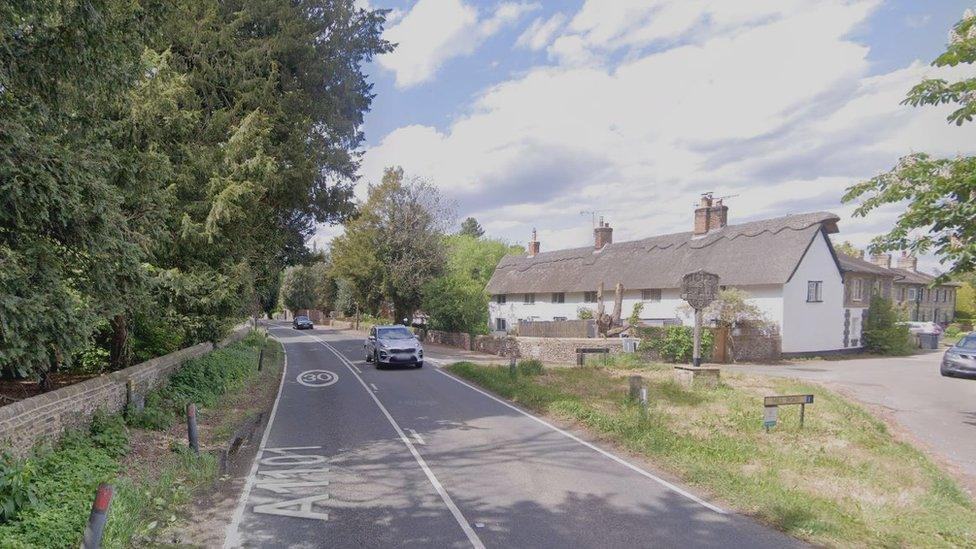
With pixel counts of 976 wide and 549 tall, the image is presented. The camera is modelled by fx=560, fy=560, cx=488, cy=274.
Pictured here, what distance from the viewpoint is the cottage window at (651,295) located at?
112ft

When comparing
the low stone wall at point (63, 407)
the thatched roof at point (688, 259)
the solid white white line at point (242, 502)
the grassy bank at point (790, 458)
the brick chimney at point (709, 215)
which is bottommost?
the solid white white line at point (242, 502)

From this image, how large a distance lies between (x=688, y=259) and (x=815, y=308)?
7.13 meters

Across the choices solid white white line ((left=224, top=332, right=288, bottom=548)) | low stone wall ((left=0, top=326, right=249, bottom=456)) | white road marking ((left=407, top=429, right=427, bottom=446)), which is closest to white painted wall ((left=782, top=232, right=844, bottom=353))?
white road marking ((left=407, top=429, right=427, bottom=446))

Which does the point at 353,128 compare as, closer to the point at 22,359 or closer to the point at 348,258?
the point at 22,359

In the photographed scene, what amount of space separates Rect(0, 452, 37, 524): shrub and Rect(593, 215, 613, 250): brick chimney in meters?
40.4

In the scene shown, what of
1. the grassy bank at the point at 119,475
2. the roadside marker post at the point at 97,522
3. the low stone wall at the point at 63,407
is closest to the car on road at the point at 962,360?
the grassy bank at the point at 119,475

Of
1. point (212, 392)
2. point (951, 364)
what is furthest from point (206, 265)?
point (951, 364)

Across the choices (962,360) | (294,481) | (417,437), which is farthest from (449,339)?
(294,481)

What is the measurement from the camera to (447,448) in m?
10.1

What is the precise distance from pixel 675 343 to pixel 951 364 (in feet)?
33.0

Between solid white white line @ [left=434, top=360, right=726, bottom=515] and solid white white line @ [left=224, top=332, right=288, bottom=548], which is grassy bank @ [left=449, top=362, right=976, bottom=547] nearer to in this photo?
solid white white line @ [left=434, top=360, right=726, bottom=515]

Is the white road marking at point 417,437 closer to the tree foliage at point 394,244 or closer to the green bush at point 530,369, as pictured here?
the green bush at point 530,369

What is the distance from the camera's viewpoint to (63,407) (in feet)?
26.5

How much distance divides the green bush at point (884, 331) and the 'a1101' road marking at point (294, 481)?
114ft
